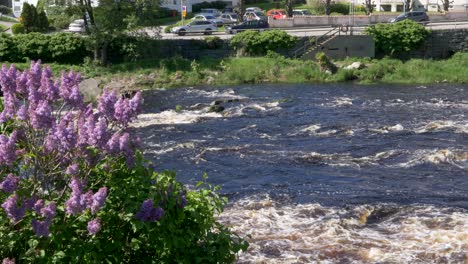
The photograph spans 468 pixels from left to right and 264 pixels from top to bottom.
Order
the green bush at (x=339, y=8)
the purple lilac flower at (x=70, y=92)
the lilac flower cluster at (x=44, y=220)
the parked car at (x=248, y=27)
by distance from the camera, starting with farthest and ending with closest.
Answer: the green bush at (x=339, y=8) < the parked car at (x=248, y=27) < the purple lilac flower at (x=70, y=92) < the lilac flower cluster at (x=44, y=220)

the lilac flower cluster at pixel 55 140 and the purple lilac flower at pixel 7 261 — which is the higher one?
the lilac flower cluster at pixel 55 140

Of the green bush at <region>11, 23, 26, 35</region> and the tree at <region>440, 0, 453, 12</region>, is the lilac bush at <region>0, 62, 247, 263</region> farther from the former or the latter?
the tree at <region>440, 0, 453, 12</region>

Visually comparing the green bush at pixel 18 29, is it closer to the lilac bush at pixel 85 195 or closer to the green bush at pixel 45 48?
the green bush at pixel 45 48

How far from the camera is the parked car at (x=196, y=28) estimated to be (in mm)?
55438

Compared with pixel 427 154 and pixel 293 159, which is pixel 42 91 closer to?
pixel 293 159

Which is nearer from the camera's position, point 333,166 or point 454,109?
point 333,166

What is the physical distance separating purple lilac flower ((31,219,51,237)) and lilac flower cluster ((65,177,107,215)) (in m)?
0.27

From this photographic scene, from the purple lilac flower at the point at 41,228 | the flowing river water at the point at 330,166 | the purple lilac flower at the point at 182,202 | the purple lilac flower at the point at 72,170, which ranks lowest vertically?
the flowing river water at the point at 330,166

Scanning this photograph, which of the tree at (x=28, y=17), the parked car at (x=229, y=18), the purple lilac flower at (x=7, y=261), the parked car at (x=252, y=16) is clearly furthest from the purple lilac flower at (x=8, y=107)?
the parked car at (x=252, y=16)

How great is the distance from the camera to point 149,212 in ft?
24.3

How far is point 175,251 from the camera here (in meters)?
7.89

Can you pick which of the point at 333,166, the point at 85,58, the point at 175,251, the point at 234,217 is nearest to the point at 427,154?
the point at 333,166

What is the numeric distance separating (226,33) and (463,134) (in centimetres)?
3130

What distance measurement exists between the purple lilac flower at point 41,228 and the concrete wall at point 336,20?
51.7m
